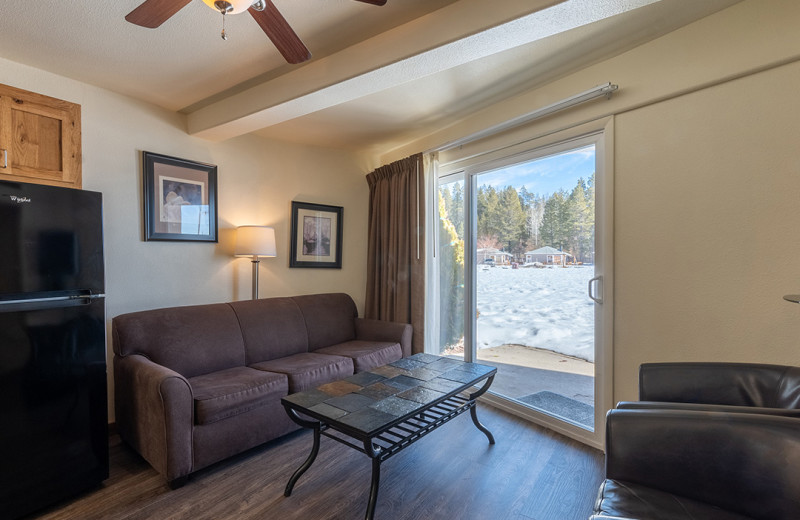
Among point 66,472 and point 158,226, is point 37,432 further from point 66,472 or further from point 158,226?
point 158,226

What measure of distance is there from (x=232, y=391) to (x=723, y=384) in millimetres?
2471

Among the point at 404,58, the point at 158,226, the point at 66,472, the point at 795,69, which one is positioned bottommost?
the point at 66,472

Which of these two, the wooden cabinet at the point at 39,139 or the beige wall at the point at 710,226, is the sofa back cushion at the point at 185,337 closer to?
the wooden cabinet at the point at 39,139

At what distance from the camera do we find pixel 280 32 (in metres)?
1.44

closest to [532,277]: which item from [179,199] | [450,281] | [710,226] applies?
[450,281]

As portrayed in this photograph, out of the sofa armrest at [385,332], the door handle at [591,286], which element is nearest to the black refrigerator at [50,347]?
the sofa armrest at [385,332]

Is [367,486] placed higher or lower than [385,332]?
lower

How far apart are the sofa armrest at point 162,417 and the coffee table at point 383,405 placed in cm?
57

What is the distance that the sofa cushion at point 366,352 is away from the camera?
2.84 metres

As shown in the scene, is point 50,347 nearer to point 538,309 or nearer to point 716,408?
point 716,408

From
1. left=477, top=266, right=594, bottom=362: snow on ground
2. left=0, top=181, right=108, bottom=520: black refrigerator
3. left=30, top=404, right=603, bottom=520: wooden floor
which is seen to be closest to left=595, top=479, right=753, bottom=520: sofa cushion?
left=30, top=404, right=603, bottom=520: wooden floor

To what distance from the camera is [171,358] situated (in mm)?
2371

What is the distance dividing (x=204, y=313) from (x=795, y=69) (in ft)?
12.1

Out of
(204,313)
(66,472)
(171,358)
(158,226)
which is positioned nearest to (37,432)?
(66,472)
